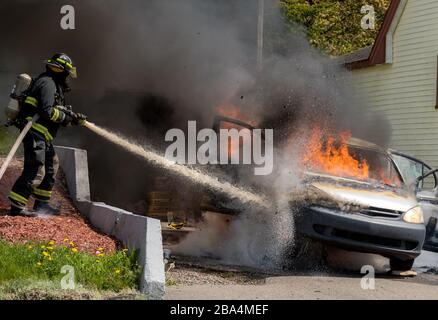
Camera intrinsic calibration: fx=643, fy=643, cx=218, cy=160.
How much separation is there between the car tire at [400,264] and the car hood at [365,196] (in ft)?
2.23

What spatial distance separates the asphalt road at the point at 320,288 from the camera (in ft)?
18.8

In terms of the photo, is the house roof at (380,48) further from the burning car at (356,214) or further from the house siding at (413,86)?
the burning car at (356,214)

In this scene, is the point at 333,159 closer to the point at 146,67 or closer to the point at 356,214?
the point at 356,214

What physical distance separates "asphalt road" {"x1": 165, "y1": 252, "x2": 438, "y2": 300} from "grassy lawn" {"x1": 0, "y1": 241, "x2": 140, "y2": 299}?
1.45 ft

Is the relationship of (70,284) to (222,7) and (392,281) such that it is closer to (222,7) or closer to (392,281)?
(392,281)

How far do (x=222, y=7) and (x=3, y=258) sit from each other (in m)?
7.68

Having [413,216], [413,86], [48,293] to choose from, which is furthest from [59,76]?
[413,86]

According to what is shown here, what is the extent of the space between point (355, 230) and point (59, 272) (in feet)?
10.3

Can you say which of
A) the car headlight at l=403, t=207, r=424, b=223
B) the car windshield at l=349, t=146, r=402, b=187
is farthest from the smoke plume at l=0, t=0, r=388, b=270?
the car headlight at l=403, t=207, r=424, b=223

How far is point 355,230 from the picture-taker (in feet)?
22.4

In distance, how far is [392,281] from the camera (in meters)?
7.06

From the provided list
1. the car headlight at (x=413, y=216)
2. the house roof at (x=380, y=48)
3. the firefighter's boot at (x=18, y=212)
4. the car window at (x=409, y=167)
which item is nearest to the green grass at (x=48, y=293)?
the firefighter's boot at (x=18, y=212)

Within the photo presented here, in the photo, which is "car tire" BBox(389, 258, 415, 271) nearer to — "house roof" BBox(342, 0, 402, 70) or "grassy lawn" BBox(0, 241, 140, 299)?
"grassy lawn" BBox(0, 241, 140, 299)
